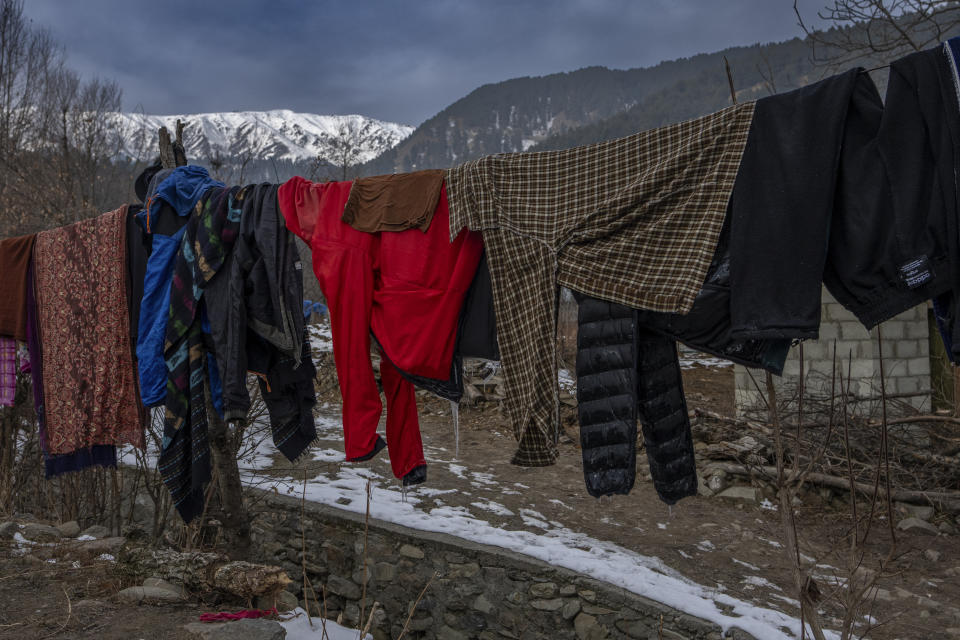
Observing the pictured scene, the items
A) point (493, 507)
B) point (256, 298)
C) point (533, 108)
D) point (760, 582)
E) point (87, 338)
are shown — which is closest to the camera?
point (256, 298)

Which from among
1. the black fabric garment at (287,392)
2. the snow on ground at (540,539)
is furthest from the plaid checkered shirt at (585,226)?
the snow on ground at (540,539)

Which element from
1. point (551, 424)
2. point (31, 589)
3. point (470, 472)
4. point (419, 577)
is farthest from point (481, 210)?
point (470, 472)

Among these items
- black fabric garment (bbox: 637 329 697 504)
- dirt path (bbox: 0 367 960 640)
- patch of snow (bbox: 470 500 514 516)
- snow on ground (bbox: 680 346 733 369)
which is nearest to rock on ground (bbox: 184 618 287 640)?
dirt path (bbox: 0 367 960 640)

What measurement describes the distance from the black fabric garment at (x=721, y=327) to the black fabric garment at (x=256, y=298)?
1.36 m

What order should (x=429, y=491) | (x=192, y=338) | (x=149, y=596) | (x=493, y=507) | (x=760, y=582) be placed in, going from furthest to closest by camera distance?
(x=429, y=491), (x=493, y=507), (x=760, y=582), (x=149, y=596), (x=192, y=338)

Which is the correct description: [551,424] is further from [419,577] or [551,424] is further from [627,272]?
[419,577]

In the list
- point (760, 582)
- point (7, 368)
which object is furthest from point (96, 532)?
point (760, 582)

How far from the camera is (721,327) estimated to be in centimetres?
175

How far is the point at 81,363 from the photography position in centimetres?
293

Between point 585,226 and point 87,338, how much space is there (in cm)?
241

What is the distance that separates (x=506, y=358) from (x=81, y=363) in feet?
7.12

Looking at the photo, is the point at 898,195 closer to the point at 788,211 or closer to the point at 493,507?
the point at 788,211

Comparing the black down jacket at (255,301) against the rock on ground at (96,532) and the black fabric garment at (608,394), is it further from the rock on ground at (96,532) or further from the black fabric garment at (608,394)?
the rock on ground at (96,532)

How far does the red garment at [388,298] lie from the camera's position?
81.5 inches
